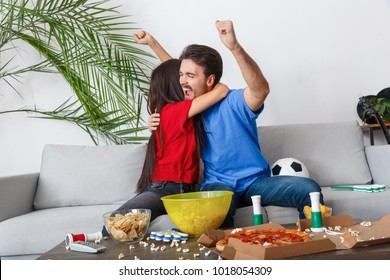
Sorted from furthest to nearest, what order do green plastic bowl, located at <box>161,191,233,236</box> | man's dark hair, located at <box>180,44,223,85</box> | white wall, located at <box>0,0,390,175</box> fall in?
white wall, located at <box>0,0,390,175</box> < man's dark hair, located at <box>180,44,223,85</box> < green plastic bowl, located at <box>161,191,233,236</box>

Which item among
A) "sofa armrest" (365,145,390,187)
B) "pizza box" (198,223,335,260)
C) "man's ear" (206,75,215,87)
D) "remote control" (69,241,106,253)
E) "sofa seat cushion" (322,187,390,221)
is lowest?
"sofa seat cushion" (322,187,390,221)

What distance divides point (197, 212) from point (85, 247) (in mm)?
323

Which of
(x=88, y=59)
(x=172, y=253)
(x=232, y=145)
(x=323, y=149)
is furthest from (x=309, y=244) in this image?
(x=88, y=59)

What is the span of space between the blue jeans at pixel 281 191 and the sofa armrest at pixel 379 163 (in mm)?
734

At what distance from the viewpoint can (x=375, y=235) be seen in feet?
3.98

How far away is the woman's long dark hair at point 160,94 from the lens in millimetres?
2262

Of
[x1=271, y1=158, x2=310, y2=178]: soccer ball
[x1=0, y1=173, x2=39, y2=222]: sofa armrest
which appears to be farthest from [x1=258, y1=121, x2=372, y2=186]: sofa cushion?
[x1=0, y1=173, x2=39, y2=222]: sofa armrest

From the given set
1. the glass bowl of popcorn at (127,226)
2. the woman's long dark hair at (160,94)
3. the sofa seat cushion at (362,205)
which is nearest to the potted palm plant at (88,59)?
the woman's long dark hair at (160,94)

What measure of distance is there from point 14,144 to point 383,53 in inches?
86.8

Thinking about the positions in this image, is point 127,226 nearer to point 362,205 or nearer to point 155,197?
point 155,197

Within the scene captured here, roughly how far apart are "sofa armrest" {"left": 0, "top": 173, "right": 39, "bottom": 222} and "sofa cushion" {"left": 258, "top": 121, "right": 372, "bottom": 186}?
1161 mm

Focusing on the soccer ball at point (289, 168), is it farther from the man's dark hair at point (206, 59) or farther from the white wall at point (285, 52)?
the white wall at point (285, 52)

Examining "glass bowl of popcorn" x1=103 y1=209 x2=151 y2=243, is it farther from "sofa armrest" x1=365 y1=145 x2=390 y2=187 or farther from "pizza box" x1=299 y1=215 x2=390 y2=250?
"sofa armrest" x1=365 y1=145 x2=390 y2=187

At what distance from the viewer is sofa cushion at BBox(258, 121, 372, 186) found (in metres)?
2.61
